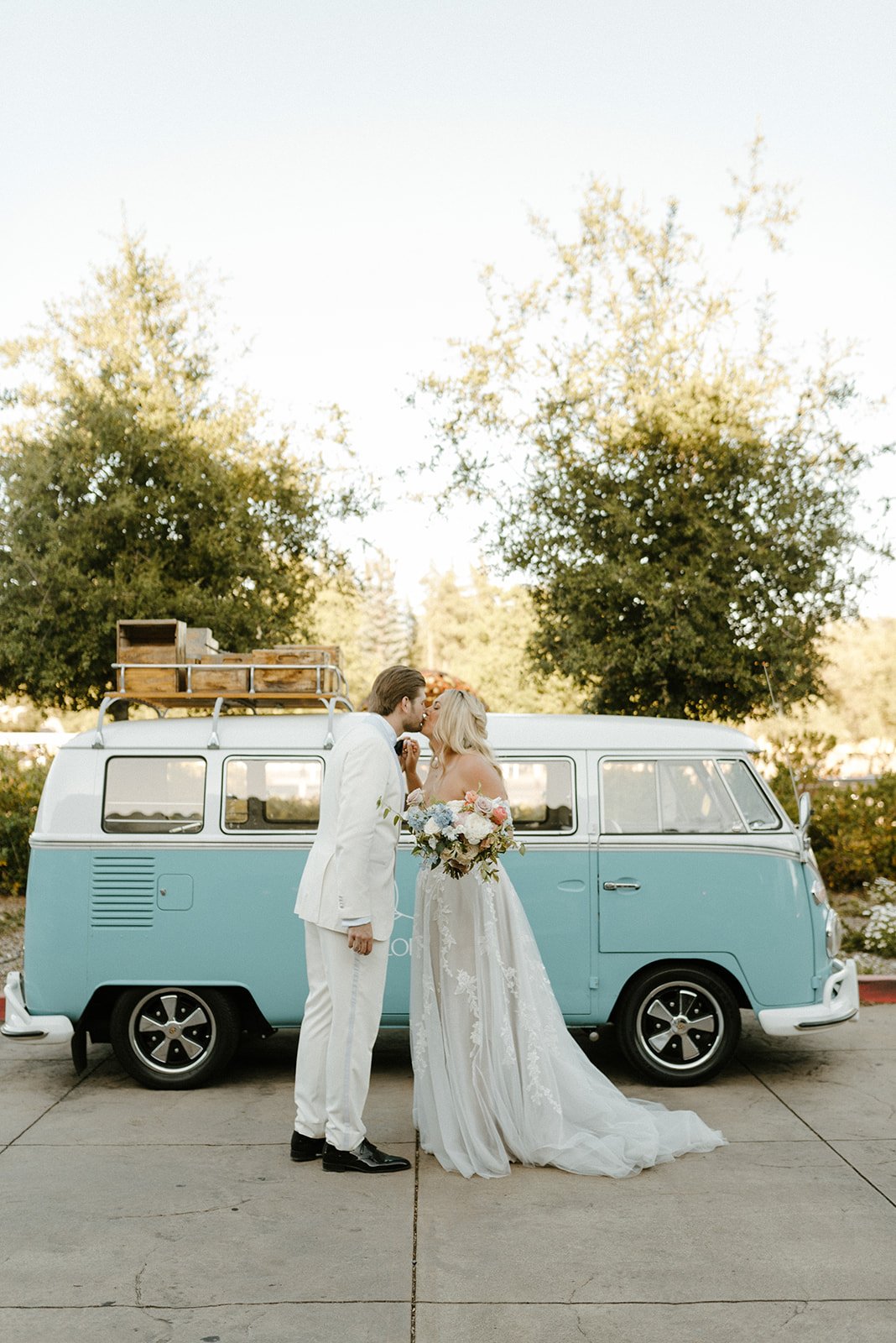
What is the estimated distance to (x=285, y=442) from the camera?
17.2m

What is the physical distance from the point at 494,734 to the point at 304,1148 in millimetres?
2479

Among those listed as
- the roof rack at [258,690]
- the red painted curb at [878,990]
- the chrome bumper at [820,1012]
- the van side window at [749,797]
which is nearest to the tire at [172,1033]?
the roof rack at [258,690]

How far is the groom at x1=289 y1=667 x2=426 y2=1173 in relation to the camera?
5391mm

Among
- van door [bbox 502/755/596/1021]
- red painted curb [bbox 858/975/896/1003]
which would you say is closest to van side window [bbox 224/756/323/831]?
van door [bbox 502/755/596/1021]

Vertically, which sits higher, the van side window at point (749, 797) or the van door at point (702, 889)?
the van side window at point (749, 797)

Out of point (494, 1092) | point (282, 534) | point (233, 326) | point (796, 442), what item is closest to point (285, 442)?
point (282, 534)

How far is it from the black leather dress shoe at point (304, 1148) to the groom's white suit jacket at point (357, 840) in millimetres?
1002

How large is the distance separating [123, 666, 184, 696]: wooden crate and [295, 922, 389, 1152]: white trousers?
2.13 metres

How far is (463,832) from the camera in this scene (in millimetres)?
5582

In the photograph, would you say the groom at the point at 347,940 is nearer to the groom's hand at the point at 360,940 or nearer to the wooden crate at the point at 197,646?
the groom's hand at the point at 360,940

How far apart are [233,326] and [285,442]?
2.61 meters

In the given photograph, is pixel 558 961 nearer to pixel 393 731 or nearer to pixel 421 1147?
pixel 421 1147

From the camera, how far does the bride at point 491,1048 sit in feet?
18.4

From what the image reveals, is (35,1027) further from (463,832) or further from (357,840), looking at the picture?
(463,832)
